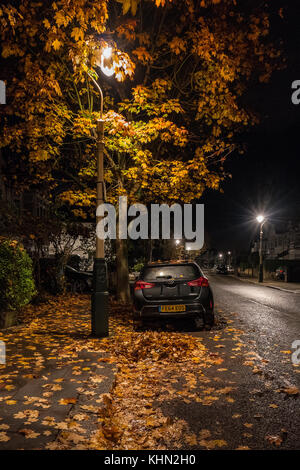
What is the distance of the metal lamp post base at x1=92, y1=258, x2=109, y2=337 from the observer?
7965 millimetres

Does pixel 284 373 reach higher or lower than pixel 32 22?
lower

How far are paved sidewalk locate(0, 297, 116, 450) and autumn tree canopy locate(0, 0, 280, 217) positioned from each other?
5461 millimetres

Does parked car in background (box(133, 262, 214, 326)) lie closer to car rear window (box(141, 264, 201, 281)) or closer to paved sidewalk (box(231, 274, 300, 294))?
car rear window (box(141, 264, 201, 281))

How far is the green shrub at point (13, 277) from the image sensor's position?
27.7 feet

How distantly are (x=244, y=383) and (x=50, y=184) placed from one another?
14155mm

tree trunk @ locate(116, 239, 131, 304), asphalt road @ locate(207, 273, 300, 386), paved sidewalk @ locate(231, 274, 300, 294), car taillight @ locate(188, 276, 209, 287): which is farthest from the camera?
paved sidewalk @ locate(231, 274, 300, 294)

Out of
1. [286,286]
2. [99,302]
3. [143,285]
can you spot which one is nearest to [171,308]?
[143,285]

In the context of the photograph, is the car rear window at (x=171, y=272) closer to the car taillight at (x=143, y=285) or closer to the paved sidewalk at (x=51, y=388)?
the car taillight at (x=143, y=285)

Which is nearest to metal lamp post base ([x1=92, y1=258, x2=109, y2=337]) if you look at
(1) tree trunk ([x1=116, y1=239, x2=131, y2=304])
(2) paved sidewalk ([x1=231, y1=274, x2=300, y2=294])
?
(1) tree trunk ([x1=116, y1=239, x2=131, y2=304])

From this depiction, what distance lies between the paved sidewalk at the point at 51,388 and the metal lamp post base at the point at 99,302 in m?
0.31

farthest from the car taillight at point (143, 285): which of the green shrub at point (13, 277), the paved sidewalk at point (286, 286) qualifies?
the paved sidewalk at point (286, 286)
